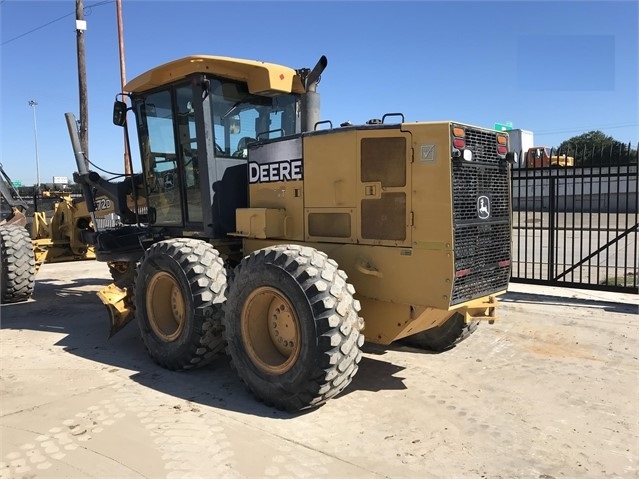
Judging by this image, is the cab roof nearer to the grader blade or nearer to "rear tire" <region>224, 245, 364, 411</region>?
"rear tire" <region>224, 245, 364, 411</region>

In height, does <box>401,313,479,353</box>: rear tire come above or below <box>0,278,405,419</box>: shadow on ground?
above

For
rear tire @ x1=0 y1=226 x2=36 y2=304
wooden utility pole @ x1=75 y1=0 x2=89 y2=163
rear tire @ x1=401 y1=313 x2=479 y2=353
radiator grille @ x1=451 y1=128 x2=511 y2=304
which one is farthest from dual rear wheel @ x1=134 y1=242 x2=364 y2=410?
wooden utility pole @ x1=75 y1=0 x2=89 y2=163

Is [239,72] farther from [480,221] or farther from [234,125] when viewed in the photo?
[480,221]

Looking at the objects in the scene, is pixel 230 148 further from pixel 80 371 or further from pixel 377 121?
pixel 80 371

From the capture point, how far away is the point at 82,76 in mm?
15727

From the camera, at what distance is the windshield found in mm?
5504

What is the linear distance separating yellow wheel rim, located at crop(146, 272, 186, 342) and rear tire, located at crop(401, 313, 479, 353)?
8.21 ft

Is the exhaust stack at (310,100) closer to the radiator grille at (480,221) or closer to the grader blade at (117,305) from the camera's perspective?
the radiator grille at (480,221)

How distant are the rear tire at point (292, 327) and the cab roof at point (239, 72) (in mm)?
2091

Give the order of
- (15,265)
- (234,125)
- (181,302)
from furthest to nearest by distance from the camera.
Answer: (15,265)
(234,125)
(181,302)

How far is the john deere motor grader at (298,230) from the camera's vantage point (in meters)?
4.00

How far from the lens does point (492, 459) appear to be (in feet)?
11.2

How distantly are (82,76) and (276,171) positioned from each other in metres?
13.2

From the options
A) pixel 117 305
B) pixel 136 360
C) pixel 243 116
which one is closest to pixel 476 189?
pixel 243 116
